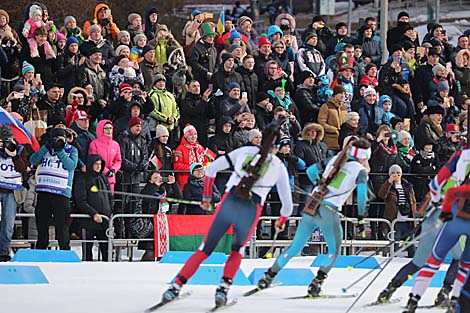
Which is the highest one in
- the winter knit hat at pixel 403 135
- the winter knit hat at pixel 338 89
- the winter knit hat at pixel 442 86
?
the winter knit hat at pixel 338 89

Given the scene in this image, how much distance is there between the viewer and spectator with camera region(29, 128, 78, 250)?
19328 mm

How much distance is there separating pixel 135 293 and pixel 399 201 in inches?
232

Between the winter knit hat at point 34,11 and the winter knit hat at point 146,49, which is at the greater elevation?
the winter knit hat at point 34,11

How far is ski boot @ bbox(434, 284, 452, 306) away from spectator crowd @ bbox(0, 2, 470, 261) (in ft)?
12.0

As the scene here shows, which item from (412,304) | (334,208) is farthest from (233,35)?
(412,304)

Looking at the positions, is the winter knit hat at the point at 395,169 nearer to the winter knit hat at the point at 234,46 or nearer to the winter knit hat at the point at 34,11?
the winter knit hat at the point at 234,46

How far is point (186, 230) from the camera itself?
20.7 m

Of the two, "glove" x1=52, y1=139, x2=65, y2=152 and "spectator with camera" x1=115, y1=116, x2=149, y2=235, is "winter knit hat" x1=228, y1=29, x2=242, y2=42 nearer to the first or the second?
"spectator with camera" x1=115, y1=116, x2=149, y2=235

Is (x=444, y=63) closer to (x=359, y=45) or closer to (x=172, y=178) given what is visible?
(x=359, y=45)

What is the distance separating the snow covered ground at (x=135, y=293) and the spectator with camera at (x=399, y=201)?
4.60ft

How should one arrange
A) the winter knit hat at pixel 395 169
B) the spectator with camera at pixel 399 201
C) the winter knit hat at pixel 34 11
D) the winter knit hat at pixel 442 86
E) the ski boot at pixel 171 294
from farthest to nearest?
1. the winter knit hat at pixel 442 86
2. the winter knit hat at pixel 34 11
3. the spectator with camera at pixel 399 201
4. the winter knit hat at pixel 395 169
5. the ski boot at pixel 171 294

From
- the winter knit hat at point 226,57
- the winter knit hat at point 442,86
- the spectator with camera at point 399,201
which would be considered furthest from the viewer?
the winter knit hat at point 442,86

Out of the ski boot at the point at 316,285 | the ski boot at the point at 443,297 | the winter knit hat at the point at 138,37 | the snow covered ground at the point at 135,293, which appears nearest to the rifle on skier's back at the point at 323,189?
the ski boot at the point at 316,285

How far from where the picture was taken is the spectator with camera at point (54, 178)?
63.4ft
